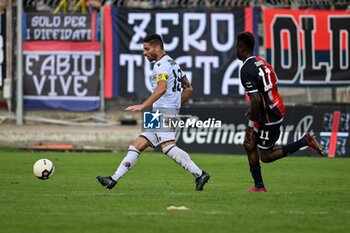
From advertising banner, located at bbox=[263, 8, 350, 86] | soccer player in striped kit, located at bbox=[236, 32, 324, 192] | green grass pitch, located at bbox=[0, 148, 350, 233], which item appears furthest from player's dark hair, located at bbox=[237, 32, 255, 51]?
advertising banner, located at bbox=[263, 8, 350, 86]

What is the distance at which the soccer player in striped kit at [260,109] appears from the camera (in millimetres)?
14797

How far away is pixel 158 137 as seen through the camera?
15.0 meters

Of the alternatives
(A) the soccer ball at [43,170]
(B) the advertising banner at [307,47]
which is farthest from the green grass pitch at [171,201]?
(B) the advertising banner at [307,47]

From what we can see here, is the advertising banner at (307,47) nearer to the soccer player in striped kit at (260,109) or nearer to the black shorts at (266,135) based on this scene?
the soccer player in striped kit at (260,109)

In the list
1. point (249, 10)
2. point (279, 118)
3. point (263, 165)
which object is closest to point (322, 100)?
point (249, 10)

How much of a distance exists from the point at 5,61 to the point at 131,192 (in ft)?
48.6

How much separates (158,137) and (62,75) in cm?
1425

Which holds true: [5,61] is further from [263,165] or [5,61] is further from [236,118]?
[263,165]

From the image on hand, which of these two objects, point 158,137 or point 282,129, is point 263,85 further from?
point 282,129

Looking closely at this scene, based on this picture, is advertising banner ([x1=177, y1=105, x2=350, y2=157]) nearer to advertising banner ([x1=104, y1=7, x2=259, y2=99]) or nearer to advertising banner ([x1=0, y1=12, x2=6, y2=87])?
advertising banner ([x1=104, y1=7, x2=259, y2=99])

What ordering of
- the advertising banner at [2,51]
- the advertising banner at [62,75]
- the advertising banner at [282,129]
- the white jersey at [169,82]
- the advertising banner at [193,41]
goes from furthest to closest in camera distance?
1. the advertising banner at [2,51]
2. the advertising banner at [62,75]
3. the advertising banner at [193,41]
4. the advertising banner at [282,129]
5. the white jersey at [169,82]

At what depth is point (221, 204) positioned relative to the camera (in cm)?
1317

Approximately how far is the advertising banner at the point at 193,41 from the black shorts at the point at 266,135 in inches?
518

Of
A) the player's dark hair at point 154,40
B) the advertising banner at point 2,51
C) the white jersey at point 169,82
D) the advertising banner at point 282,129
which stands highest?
the player's dark hair at point 154,40
